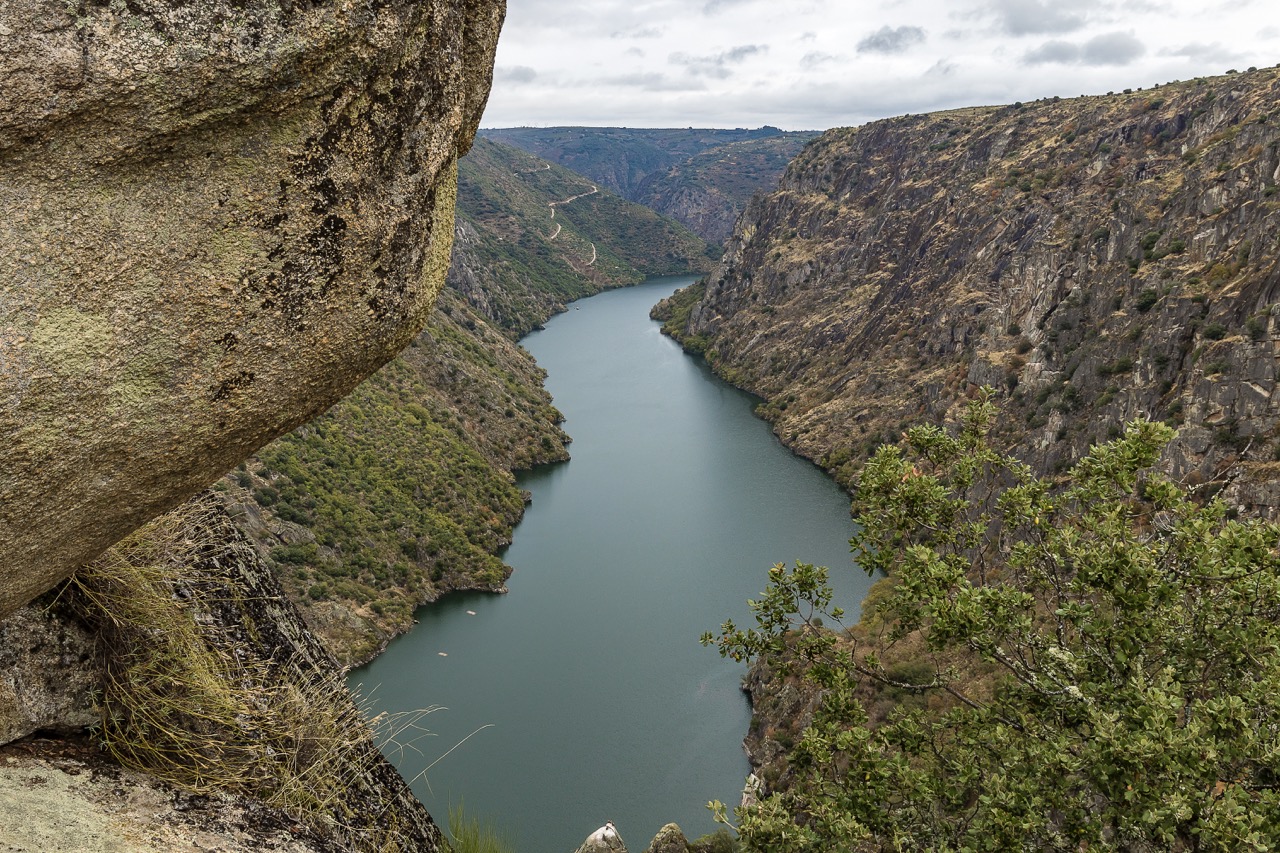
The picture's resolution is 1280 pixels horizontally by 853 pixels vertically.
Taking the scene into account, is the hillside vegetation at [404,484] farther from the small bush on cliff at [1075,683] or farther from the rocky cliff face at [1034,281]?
the rocky cliff face at [1034,281]

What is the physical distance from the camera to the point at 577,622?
46.4 m

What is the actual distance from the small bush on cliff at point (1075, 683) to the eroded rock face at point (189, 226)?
611cm

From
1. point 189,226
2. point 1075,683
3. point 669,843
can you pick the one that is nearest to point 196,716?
point 189,226

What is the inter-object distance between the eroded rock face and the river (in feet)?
33.8

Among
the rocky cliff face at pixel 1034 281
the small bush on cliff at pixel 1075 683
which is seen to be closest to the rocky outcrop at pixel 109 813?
the small bush on cliff at pixel 1075 683

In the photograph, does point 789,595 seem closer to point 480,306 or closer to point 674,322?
point 480,306

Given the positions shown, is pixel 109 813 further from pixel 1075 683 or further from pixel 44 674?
pixel 1075 683

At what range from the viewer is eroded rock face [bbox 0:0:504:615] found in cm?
308

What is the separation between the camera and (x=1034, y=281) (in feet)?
204

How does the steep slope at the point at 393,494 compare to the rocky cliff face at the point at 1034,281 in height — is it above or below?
below

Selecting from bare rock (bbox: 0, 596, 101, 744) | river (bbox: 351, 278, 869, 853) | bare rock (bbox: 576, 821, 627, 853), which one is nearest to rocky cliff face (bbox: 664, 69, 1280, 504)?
river (bbox: 351, 278, 869, 853)

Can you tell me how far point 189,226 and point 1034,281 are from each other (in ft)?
220

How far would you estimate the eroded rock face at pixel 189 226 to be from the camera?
3080mm

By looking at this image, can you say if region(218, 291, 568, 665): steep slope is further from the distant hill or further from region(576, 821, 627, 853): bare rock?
the distant hill
